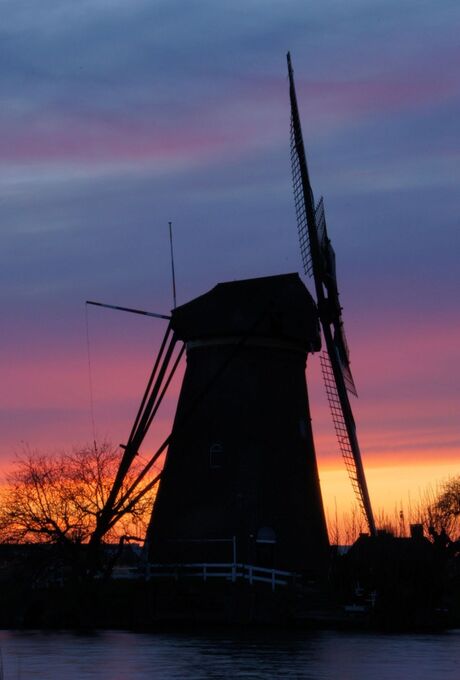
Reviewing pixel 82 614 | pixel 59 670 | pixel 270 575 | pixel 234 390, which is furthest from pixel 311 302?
pixel 59 670

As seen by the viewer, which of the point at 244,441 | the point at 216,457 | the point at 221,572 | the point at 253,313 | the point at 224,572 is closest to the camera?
the point at 224,572

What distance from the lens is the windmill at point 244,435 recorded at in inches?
1786

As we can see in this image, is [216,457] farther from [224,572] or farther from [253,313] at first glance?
[253,313]

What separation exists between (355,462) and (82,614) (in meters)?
11.1

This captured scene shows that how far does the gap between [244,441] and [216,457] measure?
1.15 metres

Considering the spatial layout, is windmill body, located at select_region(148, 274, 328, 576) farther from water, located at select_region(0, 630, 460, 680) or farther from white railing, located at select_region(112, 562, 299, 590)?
water, located at select_region(0, 630, 460, 680)

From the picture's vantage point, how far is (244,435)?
150ft

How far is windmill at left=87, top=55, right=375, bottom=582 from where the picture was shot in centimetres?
4538

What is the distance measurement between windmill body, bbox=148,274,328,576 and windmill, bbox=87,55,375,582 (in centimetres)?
4

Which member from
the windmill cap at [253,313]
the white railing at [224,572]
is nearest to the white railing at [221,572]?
the white railing at [224,572]

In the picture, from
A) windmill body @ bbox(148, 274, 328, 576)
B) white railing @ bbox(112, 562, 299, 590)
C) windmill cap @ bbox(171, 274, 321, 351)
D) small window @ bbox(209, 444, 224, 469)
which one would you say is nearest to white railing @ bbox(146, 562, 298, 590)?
white railing @ bbox(112, 562, 299, 590)

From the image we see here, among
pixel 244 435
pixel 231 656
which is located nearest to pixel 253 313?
pixel 244 435

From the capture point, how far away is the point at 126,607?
45312 mm

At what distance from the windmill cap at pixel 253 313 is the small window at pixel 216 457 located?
156 inches
